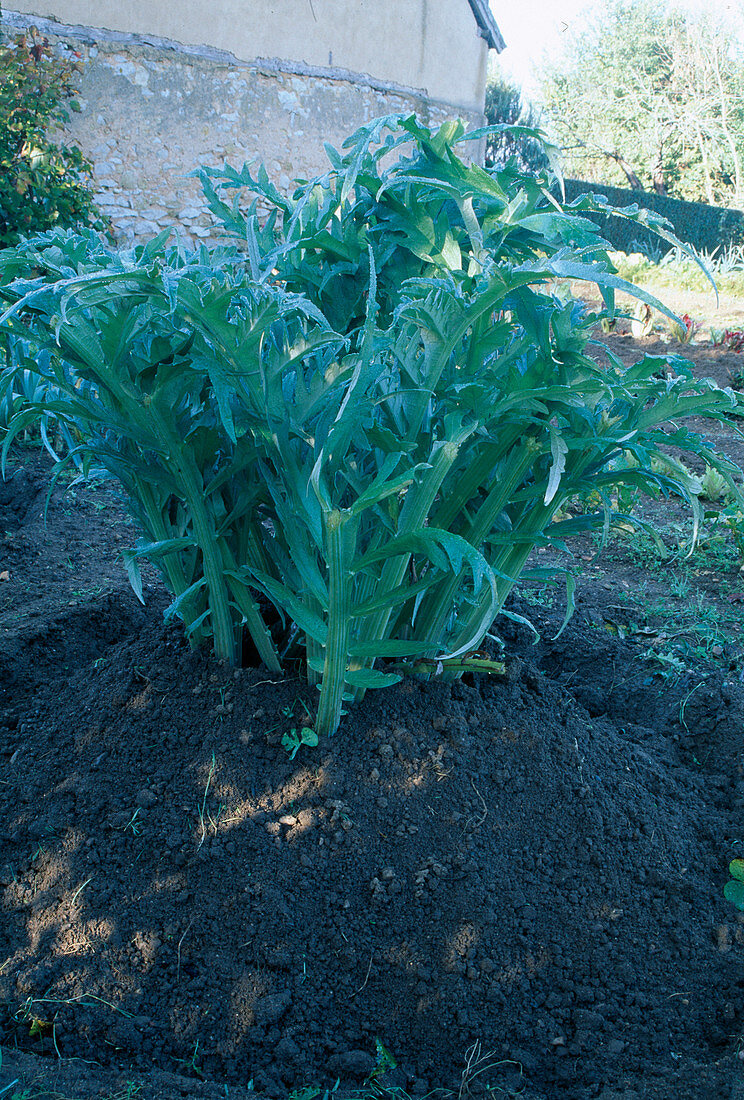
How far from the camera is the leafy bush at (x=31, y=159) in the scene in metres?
5.04

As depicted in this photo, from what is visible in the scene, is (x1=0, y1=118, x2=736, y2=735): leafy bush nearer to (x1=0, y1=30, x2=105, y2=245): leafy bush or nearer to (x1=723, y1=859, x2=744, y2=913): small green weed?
(x1=723, y1=859, x2=744, y2=913): small green weed

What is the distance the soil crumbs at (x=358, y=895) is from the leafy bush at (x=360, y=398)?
16 centimetres

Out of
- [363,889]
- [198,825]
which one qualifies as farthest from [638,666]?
[198,825]

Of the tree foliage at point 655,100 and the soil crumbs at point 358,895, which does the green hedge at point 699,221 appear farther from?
the soil crumbs at point 358,895

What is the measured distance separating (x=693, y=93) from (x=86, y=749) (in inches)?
1023

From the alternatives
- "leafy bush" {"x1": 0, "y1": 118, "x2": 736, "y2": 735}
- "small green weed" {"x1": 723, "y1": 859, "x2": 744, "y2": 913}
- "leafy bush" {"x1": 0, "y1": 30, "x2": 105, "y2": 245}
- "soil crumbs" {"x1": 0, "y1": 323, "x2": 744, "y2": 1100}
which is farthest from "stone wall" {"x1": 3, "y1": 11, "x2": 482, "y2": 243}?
"small green weed" {"x1": 723, "y1": 859, "x2": 744, "y2": 913}

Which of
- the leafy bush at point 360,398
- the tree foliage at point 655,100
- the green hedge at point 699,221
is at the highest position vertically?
the tree foliage at point 655,100

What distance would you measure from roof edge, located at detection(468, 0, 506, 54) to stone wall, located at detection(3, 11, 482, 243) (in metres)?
2.05

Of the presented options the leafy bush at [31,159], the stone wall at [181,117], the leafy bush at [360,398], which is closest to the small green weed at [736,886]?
the leafy bush at [360,398]

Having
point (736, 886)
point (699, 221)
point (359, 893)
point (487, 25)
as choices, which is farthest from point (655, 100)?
point (359, 893)

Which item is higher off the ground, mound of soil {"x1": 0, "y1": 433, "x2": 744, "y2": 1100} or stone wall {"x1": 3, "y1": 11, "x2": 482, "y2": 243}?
stone wall {"x1": 3, "y1": 11, "x2": 482, "y2": 243}

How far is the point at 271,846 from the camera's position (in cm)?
155

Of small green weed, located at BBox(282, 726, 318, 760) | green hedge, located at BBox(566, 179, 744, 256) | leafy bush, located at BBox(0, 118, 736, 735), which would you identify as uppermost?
leafy bush, located at BBox(0, 118, 736, 735)

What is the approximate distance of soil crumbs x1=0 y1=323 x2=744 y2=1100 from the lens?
4.44ft
